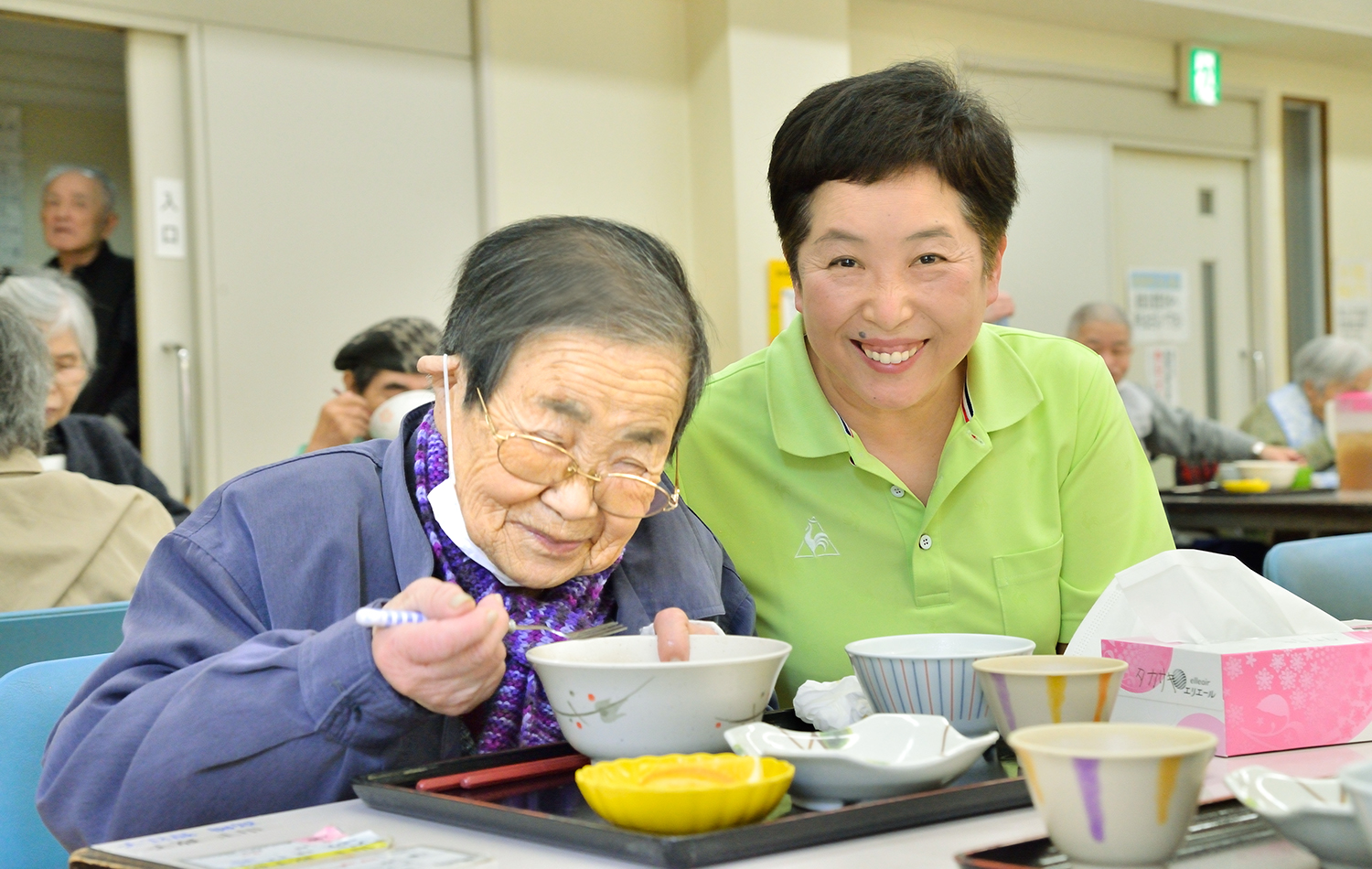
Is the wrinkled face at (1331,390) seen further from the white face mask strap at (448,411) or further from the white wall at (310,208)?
the white face mask strap at (448,411)

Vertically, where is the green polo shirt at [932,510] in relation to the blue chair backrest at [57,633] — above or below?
above

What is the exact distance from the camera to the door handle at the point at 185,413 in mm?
4055

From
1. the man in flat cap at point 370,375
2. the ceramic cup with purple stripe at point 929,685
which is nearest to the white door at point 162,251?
the man in flat cap at point 370,375

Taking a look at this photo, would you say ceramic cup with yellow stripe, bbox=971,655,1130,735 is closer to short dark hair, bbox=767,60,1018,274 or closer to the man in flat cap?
short dark hair, bbox=767,60,1018,274

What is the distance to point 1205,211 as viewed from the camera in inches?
258

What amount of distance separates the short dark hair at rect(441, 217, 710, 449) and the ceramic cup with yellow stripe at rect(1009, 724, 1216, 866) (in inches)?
23.9

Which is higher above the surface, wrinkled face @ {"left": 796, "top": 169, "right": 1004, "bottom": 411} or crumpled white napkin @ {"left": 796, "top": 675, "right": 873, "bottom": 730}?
wrinkled face @ {"left": 796, "top": 169, "right": 1004, "bottom": 411}

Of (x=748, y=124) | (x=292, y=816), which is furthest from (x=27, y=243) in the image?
(x=292, y=816)

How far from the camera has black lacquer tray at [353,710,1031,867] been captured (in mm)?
774

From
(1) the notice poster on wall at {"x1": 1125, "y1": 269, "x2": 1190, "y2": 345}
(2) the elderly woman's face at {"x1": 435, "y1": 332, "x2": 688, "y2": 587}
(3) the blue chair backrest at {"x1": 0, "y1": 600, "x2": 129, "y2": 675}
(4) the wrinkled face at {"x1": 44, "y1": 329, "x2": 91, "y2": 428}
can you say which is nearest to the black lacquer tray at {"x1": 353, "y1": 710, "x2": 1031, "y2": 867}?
(2) the elderly woman's face at {"x1": 435, "y1": 332, "x2": 688, "y2": 587}

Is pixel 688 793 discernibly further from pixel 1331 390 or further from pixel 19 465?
pixel 1331 390

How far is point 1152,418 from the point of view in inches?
206

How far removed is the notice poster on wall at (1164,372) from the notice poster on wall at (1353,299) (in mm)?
1151

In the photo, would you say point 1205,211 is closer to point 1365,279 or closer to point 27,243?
point 1365,279
